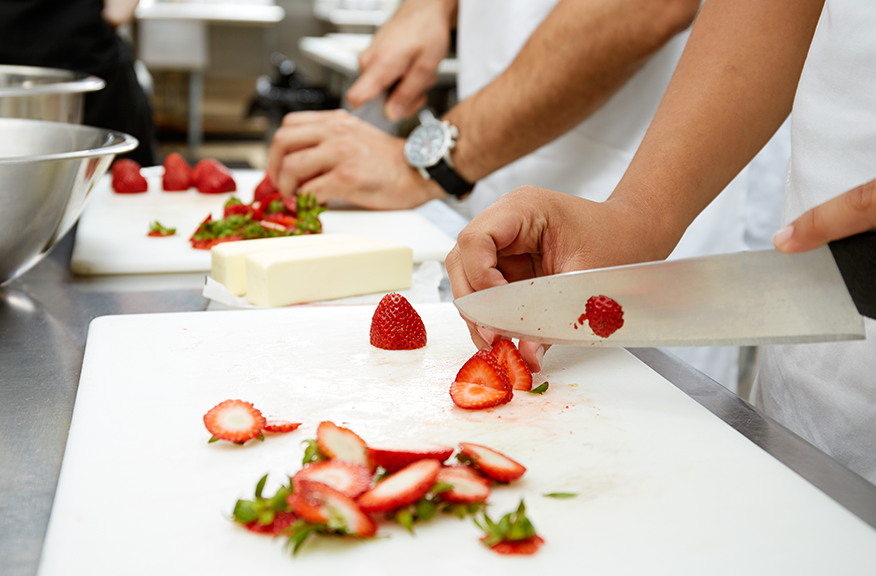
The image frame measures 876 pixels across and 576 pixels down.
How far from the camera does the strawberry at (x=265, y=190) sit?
5.80 feet

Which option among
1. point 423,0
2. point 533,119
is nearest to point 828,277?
point 533,119

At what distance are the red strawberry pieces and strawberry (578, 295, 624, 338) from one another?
0.40 ft

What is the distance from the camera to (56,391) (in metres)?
0.91

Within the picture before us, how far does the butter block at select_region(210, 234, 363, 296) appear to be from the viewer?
1210 millimetres

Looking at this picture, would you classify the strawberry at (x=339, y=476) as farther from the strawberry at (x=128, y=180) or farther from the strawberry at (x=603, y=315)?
the strawberry at (x=128, y=180)

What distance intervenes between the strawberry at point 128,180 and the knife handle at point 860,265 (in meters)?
1.46

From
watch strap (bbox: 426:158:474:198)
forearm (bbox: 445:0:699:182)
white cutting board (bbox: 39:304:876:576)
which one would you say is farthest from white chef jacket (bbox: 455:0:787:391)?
white cutting board (bbox: 39:304:876:576)

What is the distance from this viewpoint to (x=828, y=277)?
2.60 feet

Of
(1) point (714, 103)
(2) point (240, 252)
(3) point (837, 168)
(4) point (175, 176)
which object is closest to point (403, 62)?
(4) point (175, 176)

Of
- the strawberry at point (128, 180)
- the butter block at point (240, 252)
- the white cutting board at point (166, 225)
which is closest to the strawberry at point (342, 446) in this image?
the butter block at point (240, 252)

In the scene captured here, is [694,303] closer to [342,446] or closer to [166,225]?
[342,446]

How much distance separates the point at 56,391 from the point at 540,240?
1.95 ft

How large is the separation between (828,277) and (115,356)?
31.4 inches

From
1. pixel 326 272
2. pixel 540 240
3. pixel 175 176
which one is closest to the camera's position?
pixel 540 240
